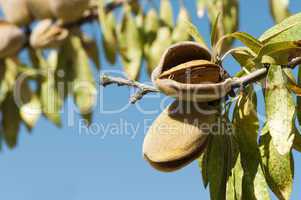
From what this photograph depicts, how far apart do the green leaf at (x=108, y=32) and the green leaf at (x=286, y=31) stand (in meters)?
1.73

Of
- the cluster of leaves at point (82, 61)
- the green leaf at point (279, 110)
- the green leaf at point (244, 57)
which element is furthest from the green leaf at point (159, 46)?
the green leaf at point (279, 110)

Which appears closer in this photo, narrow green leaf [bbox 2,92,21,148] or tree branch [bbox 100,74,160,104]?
tree branch [bbox 100,74,160,104]

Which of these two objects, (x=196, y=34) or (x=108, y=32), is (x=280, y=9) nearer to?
(x=108, y=32)

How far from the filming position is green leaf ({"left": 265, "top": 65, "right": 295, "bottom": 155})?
87 centimetres

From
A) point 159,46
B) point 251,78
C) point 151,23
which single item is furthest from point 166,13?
point 251,78

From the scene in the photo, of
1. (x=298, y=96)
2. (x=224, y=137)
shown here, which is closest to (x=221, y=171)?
(x=224, y=137)

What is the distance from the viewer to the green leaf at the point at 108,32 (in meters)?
2.66

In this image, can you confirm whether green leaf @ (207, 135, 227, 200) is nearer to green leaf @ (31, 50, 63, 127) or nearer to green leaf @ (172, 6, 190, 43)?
green leaf @ (172, 6, 190, 43)

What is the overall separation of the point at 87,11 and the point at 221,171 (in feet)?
7.16

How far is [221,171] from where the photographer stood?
0.97 meters

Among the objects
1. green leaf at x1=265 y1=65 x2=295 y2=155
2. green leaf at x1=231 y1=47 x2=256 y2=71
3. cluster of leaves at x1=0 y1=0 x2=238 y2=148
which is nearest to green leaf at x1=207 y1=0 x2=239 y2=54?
cluster of leaves at x1=0 y1=0 x2=238 y2=148

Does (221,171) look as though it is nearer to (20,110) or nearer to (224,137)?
(224,137)

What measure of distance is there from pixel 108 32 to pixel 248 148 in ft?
5.81

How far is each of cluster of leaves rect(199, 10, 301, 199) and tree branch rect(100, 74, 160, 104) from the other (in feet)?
0.44
